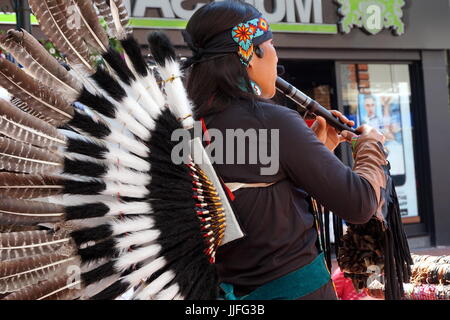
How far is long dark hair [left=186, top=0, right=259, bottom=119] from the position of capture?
1.59 m

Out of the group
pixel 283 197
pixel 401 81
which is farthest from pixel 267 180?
→ pixel 401 81

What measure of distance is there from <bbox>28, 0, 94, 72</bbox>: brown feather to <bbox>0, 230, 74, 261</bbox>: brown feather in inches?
17.3

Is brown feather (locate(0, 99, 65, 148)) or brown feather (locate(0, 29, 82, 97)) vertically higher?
brown feather (locate(0, 29, 82, 97))

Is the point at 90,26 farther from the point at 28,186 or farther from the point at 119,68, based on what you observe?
the point at 28,186

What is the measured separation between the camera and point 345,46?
7320 mm

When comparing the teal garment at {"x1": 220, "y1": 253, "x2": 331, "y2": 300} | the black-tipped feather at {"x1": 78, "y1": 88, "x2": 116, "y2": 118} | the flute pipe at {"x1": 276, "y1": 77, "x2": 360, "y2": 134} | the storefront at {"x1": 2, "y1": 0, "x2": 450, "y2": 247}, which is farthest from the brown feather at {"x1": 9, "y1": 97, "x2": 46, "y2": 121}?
the storefront at {"x1": 2, "y1": 0, "x2": 450, "y2": 247}

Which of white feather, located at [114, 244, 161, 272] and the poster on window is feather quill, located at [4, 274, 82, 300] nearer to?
white feather, located at [114, 244, 161, 272]

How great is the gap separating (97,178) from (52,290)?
30 centimetres

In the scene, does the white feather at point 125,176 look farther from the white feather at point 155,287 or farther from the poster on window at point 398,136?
the poster on window at point 398,136

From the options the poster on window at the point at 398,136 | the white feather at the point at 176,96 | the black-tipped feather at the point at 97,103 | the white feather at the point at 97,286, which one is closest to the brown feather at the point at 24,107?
the black-tipped feather at the point at 97,103

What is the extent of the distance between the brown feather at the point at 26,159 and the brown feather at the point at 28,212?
0.08m

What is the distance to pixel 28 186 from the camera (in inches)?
56.2

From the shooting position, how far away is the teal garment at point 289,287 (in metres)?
1.50
